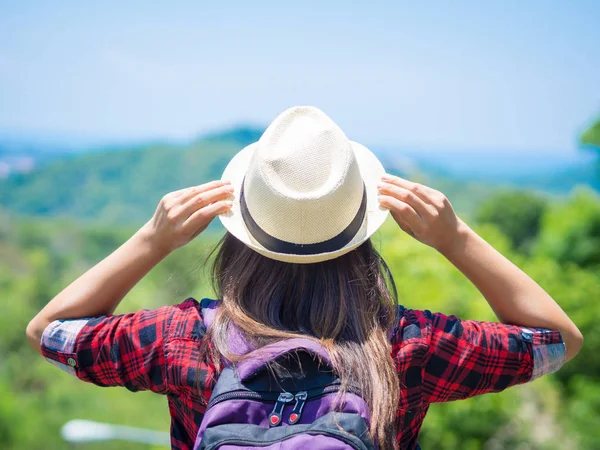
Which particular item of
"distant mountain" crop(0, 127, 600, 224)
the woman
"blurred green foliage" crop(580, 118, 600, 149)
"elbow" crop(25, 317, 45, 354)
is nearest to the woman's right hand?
the woman

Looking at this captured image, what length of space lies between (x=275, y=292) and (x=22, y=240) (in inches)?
2625

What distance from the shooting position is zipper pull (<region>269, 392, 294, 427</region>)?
1207 millimetres

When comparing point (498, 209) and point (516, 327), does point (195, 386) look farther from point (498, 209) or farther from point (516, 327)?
point (498, 209)

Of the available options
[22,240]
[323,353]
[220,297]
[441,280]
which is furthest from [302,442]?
[22,240]

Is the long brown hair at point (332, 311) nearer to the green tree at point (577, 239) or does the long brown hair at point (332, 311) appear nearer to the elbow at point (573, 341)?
the elbow at point (573, 341)

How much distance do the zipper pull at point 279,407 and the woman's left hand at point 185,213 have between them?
43 cm

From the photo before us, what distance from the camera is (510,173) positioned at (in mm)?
80062

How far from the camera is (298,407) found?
1223mm

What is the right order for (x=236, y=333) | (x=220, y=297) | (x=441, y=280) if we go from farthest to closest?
(x=441, y=280) → (x=220, y=297) → (x=236, y=333)

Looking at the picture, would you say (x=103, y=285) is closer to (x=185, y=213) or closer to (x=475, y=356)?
(x=185, y=213)

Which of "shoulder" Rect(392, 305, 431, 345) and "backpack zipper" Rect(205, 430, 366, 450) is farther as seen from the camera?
"shoulder" Rect(392, 305, 431, 345)

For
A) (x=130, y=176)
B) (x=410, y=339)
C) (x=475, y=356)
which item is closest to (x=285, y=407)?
(x=410, y=339)

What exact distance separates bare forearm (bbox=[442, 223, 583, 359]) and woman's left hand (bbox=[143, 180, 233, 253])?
0.53 meters

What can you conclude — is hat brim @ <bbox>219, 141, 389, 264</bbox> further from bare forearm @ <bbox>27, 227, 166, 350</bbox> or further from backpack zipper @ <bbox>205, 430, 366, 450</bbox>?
backpack zipper @ <bbox>205, 430, 366, 450</bbox>
